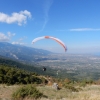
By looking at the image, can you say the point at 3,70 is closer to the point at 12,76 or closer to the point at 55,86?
the point at 12,76

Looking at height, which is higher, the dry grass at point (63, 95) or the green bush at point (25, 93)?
the green bush at point (25, 93)

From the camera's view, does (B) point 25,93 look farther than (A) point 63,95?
No

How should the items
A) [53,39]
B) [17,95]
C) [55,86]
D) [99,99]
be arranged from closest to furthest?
[99,99] → [17,95] → [53,39] → [55,86]

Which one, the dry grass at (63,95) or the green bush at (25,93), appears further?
the green bush at (25,93)

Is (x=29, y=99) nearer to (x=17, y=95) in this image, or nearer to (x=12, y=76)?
(x=17, y=95)

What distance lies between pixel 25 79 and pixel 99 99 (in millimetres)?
31332

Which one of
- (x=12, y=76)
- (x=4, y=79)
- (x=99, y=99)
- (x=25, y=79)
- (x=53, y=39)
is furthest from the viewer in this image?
(x=25, y=79)

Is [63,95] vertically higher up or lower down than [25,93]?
lower down

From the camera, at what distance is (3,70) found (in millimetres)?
41344

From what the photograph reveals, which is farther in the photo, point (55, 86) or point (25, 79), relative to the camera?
point (25, 79)

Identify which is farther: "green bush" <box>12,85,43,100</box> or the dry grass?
"green bush" <box>12,85,43,100</box>

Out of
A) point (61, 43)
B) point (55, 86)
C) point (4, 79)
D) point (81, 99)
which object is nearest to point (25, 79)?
point (4, 79)

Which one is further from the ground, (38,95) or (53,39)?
(53,39)

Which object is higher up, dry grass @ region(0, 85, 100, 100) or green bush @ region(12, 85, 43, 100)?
green bush @ region(12, 85, 43, 100)
